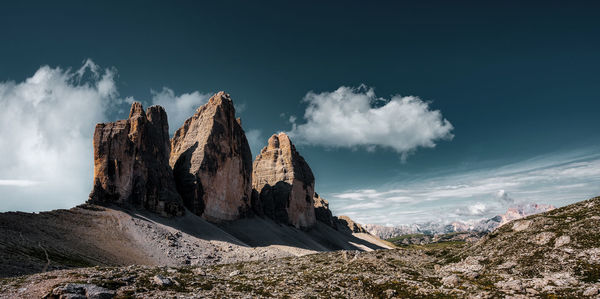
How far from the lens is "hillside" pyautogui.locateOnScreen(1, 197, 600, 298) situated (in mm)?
17516

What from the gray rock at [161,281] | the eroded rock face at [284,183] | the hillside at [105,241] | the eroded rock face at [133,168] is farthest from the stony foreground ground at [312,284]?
the eroded rock face at [284,183]

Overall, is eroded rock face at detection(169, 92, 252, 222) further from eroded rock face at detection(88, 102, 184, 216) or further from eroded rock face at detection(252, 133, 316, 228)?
eroded rock face at detection(252, 133, 316, 228)

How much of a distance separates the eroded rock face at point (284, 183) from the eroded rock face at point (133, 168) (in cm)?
6271

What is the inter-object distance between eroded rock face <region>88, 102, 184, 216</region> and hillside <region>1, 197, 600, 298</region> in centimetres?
6748

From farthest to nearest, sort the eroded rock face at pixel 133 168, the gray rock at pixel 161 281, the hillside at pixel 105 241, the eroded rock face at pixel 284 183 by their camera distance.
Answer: the eroded rock face at pixel 284 183 → the eroded rock face at pixel 133 168 → the hillside at pixel 105 241 → the gray rock at pixel 161 281

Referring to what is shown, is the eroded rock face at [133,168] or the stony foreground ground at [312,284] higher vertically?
the eroded rock face at [133,168]

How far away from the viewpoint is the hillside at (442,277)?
1752 centimetres

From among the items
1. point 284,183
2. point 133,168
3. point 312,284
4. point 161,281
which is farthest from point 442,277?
point 284,183

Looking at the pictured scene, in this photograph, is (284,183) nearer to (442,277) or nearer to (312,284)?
(312,284)

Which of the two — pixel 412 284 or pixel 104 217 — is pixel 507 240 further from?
pixel 104 217

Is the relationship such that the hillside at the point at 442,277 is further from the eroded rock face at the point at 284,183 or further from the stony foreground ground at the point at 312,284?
the eroded rock face at the point at 284,183

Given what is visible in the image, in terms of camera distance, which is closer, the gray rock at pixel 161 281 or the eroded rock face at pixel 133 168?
the gray rock at pixel 161 281

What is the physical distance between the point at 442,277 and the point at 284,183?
150 meters

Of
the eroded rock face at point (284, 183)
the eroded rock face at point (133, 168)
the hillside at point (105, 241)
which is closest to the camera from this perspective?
the hillside at point (105, 241)
